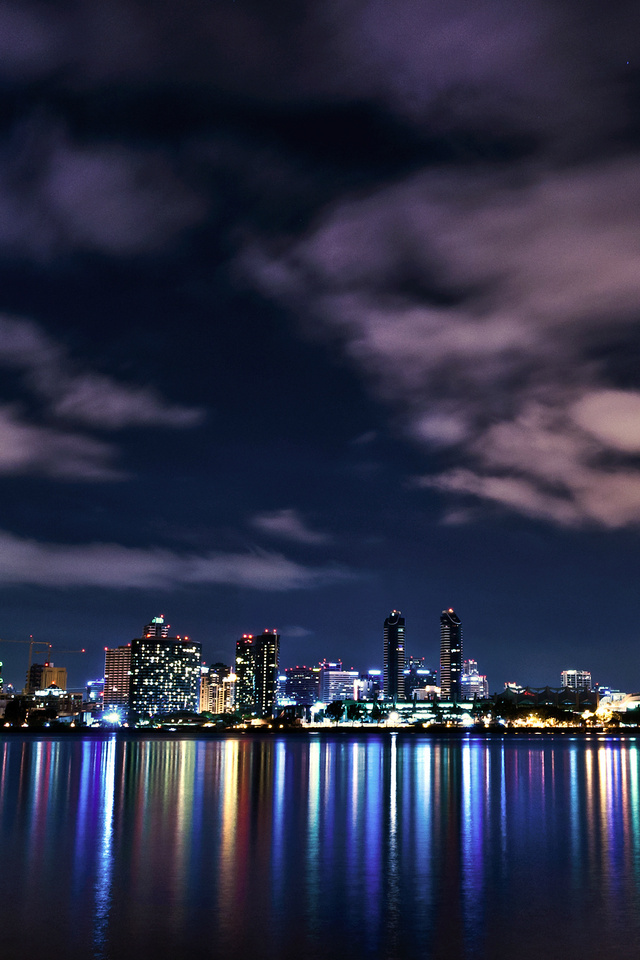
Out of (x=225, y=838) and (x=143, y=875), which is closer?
(x=143, y=875)

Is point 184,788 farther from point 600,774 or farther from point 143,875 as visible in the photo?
point 600,774

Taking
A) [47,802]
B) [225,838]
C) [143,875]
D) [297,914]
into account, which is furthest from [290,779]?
[297,914]

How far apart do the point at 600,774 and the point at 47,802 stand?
49132 mm

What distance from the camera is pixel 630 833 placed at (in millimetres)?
40250

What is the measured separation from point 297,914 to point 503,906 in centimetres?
575

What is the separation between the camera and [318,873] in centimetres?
2969

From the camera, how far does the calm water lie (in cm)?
2139

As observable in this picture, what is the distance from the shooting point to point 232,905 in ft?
81.6

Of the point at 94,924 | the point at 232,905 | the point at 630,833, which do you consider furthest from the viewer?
the point at 630,833

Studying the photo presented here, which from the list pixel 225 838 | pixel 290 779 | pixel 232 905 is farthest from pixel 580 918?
→ pixel 290 779

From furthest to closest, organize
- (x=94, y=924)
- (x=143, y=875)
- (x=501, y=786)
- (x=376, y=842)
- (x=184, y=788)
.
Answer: (x=501, y=786) → (x=184, y=788) → (x=376, y=842) → (x=143, y=875) → (x=94, y=924)

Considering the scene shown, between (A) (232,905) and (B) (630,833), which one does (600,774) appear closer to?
(B) (630,833)

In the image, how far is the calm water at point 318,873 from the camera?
21.4m

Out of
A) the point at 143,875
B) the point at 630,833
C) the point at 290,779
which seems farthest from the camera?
the point at 290,779
